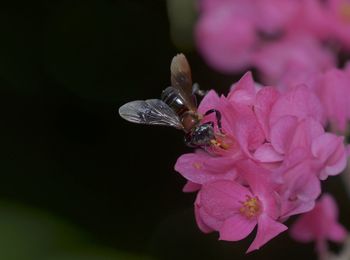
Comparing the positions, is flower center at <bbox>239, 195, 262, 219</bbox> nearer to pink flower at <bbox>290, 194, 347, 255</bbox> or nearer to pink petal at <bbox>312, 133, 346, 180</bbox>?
pink petal at <bbox>312, 133, 346, 180</bbox>

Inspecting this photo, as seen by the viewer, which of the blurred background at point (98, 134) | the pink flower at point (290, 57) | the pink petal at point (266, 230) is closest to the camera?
the pink petal at point (266, 230)

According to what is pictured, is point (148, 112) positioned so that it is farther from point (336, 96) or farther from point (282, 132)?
point (336, 96)

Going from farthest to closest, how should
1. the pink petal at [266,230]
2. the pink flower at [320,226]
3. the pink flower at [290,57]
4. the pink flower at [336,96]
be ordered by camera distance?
1. the pink flower at [290,57]
2. the pink flower at [320,226]
3. the pink flower at [336,96]
4. the pink petal at [266,230]

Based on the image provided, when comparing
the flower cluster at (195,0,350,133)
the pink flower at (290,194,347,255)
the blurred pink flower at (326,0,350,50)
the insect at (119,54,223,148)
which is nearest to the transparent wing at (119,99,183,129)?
the insect at (119,54,223,148)

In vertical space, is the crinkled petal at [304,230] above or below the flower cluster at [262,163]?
below

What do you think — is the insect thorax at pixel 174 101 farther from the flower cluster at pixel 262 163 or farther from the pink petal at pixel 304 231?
the pink petal at pixel 304 231

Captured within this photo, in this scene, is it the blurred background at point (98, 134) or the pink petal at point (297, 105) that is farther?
the blurred background at point (98, 134)

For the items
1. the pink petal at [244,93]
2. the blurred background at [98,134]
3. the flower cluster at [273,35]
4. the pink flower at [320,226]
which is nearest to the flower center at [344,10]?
the flower cluster at [273,35]

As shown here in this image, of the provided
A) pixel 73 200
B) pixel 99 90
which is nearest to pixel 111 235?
pixel 73 200
